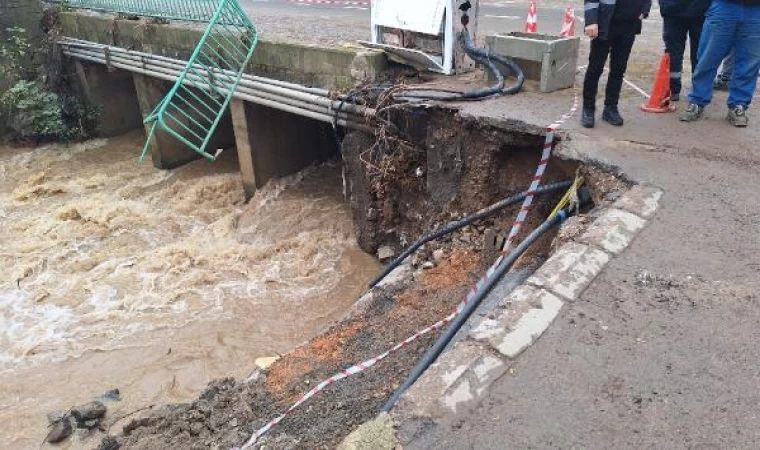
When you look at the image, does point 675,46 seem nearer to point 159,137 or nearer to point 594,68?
point 594,68

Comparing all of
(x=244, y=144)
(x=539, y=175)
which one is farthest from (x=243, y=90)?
(x=539, y=175)

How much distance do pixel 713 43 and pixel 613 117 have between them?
3.42 ft

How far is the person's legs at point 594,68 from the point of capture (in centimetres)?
509

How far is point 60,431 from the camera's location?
16.6ft

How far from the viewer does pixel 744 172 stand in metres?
4.41

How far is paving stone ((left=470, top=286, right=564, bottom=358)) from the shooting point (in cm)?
287

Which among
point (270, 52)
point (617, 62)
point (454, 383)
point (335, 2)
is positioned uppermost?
point (335, 2)

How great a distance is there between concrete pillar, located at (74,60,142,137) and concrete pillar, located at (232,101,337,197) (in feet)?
17.7

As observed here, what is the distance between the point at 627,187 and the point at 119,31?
10516 mm

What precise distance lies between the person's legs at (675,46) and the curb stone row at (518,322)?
3004 mm

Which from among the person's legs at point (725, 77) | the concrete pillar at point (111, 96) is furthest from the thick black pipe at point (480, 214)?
the concrete pillar at point (111, 96)

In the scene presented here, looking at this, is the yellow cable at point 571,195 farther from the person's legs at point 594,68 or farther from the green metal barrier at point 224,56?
the green metal barrier at point 224,56

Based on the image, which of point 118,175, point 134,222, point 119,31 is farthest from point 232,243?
point 119,31

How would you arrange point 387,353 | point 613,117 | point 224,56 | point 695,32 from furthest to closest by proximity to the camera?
point 224,56 → point 695,32 → point 613,117 → point 387,353
